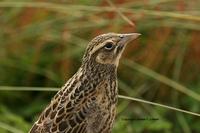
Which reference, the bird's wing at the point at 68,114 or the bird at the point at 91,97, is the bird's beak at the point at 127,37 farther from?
the bird's wing at the point at 68,114

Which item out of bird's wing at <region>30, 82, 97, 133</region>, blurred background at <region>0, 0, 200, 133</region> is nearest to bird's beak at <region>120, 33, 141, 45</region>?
bird's wing at <region>30, 82, 97, 133</region>

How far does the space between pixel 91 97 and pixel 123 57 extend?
2.02 meters

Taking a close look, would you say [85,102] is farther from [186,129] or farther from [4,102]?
[4,102]

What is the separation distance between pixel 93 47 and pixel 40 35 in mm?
2103

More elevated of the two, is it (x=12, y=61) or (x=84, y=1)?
(x=84, y=1)

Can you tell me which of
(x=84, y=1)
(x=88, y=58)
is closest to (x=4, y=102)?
(x=84, y=1)

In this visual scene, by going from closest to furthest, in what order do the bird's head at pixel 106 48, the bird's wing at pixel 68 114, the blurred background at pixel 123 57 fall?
the bird's wing at pixel 68 114 → the bird's head at pixel 106 48 → the blurred background at pixel 123 57

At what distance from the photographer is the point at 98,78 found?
3379mm

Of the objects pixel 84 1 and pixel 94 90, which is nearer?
pixel 94 90

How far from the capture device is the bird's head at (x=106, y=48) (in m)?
3.33

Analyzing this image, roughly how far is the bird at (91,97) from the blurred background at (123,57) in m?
1.36

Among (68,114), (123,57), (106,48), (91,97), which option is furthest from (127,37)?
(123,57)

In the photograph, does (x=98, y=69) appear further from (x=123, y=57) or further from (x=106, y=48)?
(x=123, y=57)

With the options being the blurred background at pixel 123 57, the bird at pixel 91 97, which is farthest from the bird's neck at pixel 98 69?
the blurred background at pixel 123 57
